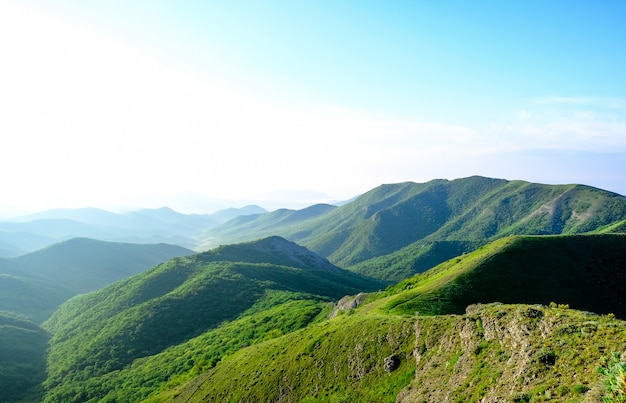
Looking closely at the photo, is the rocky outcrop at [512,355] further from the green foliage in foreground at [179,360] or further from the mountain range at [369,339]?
the green foliage in foreground at [179,360]

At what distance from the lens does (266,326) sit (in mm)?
95062

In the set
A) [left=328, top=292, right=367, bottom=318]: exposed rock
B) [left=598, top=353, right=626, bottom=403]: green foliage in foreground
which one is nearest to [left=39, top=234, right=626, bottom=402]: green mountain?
[left=328, top=292, right=367, bottom=318]: exposed rock

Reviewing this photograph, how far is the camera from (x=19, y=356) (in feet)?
428

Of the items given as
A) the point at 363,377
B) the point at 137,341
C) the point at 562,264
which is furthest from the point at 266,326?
the point at 562,264

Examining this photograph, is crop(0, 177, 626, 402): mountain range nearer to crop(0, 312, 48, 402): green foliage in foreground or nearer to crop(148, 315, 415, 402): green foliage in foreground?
crop(148, 315, 415, 402): green foliage in foreground

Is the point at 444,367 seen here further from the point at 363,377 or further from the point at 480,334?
the point at 363,377

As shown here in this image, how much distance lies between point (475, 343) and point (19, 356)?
16503 centimetres

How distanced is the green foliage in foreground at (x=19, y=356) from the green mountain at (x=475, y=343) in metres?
77.5

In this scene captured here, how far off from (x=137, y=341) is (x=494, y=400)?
405 feet

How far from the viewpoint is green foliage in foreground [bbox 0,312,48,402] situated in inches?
4291

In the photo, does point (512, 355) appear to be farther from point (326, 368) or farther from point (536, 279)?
point (536, 279)

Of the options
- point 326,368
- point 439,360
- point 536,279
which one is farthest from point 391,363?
point 536,279

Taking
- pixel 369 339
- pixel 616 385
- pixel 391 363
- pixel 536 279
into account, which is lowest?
pixel 391 363

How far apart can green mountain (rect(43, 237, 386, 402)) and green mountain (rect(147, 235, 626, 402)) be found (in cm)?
2797
